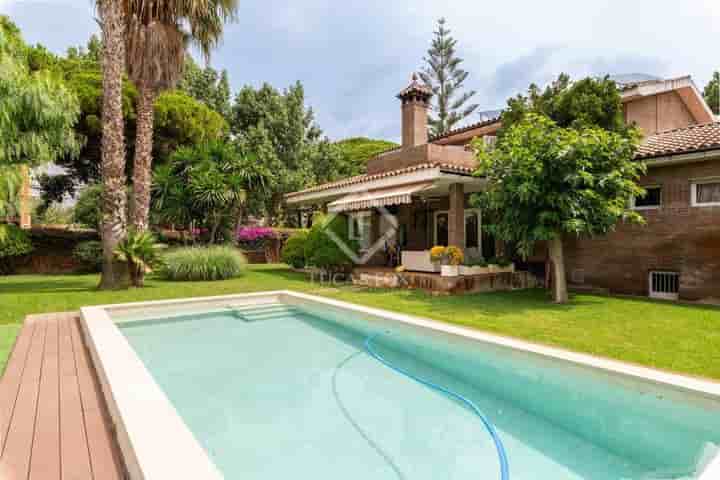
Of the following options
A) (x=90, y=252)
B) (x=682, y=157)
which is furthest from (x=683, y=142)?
(x=90, y=252)

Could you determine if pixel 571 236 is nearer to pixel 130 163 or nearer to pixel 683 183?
pixel 683 183

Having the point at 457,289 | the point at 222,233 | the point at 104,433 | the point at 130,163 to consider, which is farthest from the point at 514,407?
the point at 130,163

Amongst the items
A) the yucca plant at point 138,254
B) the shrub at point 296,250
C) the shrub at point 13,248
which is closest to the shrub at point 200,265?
the yucca plant at point 138,254

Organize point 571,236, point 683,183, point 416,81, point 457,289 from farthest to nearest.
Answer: point 416,81 < point 571,236 < point 457,289 < point 683,183

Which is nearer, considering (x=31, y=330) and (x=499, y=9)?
(x=31, y=330)

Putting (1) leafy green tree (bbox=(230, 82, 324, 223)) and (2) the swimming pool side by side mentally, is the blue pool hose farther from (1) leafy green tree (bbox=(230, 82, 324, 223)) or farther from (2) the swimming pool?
(1) leafy green tree (bbox=(230, 82, 324, 223))

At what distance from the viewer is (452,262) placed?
55.6 ft

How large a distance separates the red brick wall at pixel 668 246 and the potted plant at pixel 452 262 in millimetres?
5736

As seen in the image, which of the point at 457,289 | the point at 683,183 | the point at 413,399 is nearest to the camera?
the point at 413,399

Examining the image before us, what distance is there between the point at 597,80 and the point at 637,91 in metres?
4.41

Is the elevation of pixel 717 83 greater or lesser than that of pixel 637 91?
greater

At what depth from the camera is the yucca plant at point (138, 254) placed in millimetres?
17922

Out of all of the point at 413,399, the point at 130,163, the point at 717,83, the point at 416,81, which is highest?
the point at 717,83

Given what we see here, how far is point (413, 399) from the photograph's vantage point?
7.24 meters
